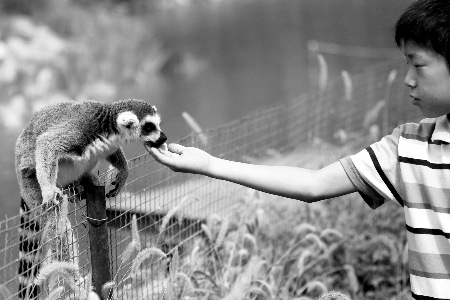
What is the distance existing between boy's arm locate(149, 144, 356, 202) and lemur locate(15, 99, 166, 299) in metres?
0.66

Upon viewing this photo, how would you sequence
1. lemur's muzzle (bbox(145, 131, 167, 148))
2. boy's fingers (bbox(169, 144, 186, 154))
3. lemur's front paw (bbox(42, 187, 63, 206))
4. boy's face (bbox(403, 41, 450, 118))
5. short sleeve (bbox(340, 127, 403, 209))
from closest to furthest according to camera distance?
boy's face (bbox(403, 41, 450, 118)) < short sleeve (bbox(340, 127, 403, 209)) < boy's fingers (bbox(169, 144, 186, 154)) < lemur's front paw (bbox(42, 187, 63, 206)) < lemur's muzzle (bbox(145, 131, 167, 148))

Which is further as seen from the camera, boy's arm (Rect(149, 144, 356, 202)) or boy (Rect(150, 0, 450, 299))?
boy's arm (Rect(149, 144, 356, 202))

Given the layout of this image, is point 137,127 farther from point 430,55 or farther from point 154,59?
point 154,59

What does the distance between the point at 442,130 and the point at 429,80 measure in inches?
6.4

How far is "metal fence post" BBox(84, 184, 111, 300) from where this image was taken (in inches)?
88.8

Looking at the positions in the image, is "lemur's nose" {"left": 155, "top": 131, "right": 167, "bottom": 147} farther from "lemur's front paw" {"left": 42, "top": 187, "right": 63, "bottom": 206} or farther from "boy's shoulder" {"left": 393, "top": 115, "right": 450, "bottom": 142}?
"boy's shoulder" {"left": 393, "top": 115, "right": 450, "bottom": 142}

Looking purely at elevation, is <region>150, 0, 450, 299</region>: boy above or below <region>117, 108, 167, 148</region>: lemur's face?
below

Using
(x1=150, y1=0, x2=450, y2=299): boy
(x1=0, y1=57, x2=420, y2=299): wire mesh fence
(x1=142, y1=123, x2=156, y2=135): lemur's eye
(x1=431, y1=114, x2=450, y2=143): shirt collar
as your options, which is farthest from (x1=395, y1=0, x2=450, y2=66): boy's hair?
(x1=142, y1=123, x2=156, y2=135): lemur's eye

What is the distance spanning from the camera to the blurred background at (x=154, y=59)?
783 cm

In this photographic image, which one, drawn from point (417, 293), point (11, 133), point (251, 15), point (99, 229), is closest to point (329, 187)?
point (417, 293)

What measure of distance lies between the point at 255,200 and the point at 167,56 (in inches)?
263

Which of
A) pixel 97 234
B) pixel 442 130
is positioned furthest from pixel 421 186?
pixel 97 234

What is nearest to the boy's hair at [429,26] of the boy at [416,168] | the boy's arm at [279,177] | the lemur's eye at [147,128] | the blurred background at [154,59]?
the boy at [416,168]

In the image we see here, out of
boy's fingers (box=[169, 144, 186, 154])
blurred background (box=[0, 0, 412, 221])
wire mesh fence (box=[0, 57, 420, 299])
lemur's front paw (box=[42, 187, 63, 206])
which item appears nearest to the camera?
boy's fingers (box=[169, 144, 186, 154])
